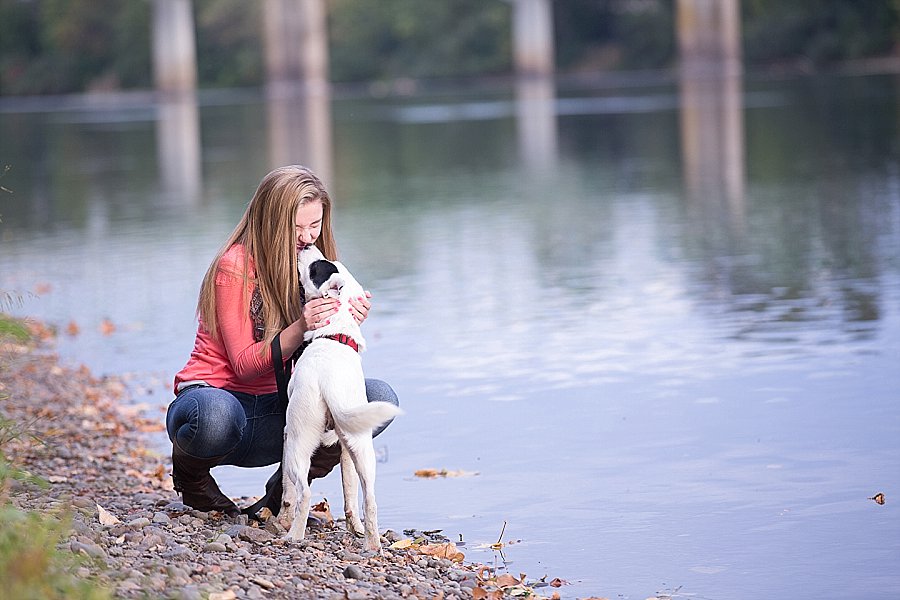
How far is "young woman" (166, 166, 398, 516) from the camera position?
621 cm

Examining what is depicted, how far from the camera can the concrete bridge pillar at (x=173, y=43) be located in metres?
61.2

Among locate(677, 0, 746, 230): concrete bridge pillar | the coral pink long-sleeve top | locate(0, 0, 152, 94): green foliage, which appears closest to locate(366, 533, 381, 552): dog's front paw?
the coral pink long-sleeve top

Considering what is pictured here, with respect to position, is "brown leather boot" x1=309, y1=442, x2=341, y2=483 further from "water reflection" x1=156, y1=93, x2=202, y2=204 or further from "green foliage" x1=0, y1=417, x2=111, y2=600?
"water reflection" x1=156, y1=93, x2=202, y2=204

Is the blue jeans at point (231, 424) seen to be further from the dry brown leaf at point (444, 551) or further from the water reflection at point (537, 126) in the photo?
the water reflection at point (537, 126)

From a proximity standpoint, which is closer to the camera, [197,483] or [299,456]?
[299,456]

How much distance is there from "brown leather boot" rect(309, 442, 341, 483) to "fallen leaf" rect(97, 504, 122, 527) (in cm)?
81

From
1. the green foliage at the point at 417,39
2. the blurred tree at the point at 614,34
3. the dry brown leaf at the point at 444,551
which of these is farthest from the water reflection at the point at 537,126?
the green foliage at the point at 417,39

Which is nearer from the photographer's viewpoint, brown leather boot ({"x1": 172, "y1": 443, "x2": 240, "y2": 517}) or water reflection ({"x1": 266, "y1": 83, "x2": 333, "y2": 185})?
brown leather boot ({"x1": 172, "y1": 443, "x2": 240, "y2": 517})

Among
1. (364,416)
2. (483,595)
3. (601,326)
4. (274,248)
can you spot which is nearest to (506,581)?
(483,595)

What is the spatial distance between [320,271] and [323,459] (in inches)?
32.3

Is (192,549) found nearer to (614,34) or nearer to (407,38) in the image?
(614,34)

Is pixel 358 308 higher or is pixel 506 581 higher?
pixel 358 308

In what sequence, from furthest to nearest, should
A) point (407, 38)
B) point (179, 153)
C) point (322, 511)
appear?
point (407, 38) → point (179, 153) → point (322, 511)

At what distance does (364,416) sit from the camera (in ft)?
18.9
